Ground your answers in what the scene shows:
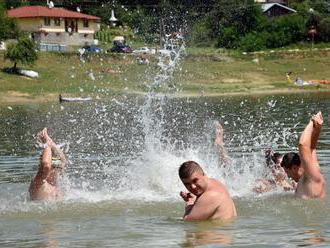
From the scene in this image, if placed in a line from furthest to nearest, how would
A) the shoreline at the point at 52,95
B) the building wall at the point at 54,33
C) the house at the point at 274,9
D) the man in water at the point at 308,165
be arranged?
the house at the point at 274,9 → the building wall at the point at 54,33 → the shoreline at the point at 52,95 → the man in water at the point at 308,165

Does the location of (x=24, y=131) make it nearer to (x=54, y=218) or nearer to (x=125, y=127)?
(x=125, y=127)

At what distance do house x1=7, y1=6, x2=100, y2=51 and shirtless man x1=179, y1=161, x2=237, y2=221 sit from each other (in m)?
81.5

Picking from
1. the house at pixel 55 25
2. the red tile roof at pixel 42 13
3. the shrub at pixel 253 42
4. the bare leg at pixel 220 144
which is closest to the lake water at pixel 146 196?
the bare leg at pixel 220 144

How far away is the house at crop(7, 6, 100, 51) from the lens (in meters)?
94.8

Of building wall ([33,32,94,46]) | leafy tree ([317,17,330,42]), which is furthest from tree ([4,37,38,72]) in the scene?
leafy tree ([317,17,330,42])

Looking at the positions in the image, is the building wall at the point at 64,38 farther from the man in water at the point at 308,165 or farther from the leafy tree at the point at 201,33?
the man in water at the point at 308,165

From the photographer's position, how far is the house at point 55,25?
311 feet

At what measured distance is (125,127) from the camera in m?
34.9

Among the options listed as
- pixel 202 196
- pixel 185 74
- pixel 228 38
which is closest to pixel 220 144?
pixel 202 196

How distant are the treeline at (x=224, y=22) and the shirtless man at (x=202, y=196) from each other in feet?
233

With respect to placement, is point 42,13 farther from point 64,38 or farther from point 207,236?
point 207,236

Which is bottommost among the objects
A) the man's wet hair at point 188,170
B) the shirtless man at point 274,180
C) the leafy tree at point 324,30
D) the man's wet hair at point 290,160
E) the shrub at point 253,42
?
the shrub at point 253,42

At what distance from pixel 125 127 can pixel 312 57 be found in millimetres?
51431

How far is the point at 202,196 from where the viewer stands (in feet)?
38.2
